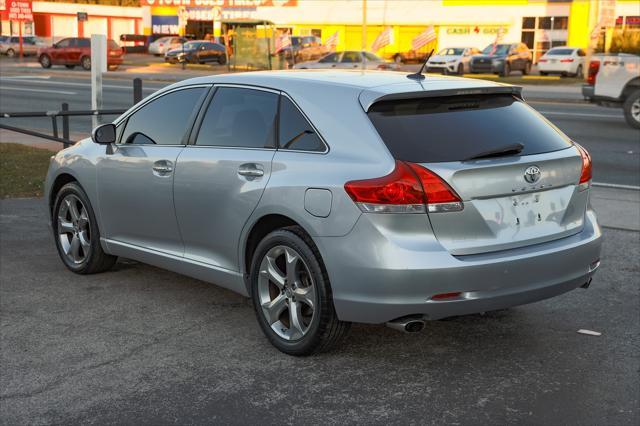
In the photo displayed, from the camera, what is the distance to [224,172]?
17.6 feet

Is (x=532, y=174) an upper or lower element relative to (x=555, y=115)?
upper

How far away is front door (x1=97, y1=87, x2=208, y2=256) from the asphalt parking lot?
0.45 metres

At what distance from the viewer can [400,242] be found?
447 centimetres

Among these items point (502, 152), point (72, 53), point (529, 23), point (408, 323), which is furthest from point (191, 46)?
point (408, 323)

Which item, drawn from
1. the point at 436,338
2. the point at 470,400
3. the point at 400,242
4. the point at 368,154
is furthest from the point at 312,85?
the point at 470,400

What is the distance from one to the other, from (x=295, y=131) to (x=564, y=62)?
40.3 meters

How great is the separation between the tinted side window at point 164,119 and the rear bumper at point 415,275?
1680 mm

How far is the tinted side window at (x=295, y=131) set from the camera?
498cm

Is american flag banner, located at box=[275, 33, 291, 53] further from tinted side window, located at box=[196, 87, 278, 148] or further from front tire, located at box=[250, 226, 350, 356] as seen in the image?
front tire, located at box=[250, 226, 350, 356]

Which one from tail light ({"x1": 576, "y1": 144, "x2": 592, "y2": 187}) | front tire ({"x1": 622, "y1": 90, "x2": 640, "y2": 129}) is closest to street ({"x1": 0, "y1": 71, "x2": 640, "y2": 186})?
front tire ({"x1": 622, "y1": 90, "x2": 640, "y2": 129})

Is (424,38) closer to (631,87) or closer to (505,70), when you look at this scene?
(505,70)

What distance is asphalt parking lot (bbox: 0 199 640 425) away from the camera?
4270 millimetres

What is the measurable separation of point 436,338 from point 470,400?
958 millimetres

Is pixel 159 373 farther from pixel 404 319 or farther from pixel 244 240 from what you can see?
pixel 404 319
